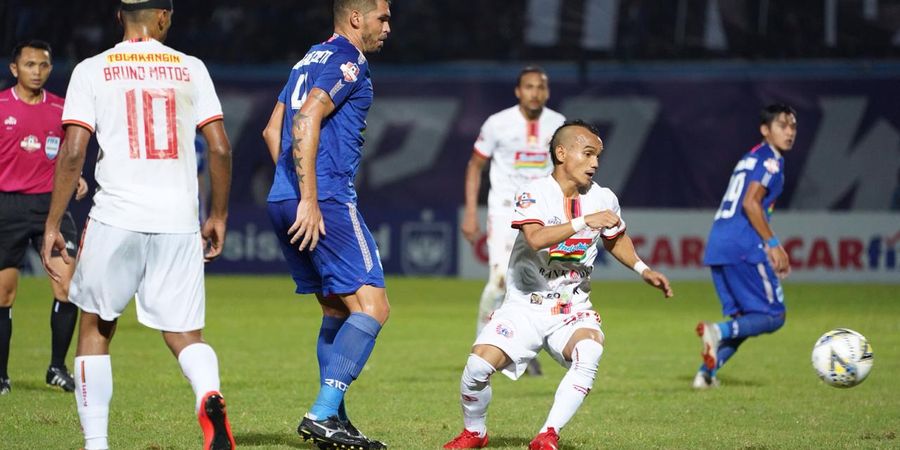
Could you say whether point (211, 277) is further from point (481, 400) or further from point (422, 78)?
point (481, 400)

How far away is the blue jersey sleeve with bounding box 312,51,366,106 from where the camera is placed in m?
6.64

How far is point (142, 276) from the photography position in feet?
20.4

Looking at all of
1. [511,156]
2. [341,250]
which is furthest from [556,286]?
[511,156]

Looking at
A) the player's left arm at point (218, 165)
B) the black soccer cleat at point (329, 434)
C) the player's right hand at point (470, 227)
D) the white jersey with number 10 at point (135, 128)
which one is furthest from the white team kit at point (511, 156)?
the white jersey with number 10 at point (135, 128)

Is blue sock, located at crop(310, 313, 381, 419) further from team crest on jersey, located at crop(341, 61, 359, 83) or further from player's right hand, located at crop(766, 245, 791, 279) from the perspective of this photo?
player's right hand, located at crop(766, 245, 791, 279)

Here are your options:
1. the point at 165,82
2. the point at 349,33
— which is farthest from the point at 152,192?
the point at 349,33

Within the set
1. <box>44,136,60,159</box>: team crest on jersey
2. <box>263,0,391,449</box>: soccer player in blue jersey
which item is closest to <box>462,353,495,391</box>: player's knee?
<box>263,0,391,449</box>: soccer player in blue jersey

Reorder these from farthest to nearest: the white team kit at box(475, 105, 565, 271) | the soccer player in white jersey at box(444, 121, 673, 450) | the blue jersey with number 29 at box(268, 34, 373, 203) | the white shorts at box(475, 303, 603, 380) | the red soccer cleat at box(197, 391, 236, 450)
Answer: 1. the white team kit at box(475, 105, 565, 271)
2. the white shorts at box(475, 303, 603, 380)
3. the soccer player in white jersey at box(444, 121, 673, 450)
4. the blue jersey with number 29 at box(268, 34, 373, 203)
5. the red soccer cleat at box(197, 391, 236, 450)

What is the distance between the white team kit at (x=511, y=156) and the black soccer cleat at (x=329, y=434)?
16.4 feet

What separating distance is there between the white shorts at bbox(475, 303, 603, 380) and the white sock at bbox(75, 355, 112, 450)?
6.25ft

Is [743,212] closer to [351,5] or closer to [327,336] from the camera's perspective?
[327,336]

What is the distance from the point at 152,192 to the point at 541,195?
6.87 feet

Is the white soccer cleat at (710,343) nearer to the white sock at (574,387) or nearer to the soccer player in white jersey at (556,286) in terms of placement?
the soccer player in white jersey at (556,286)

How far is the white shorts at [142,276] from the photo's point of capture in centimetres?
608
